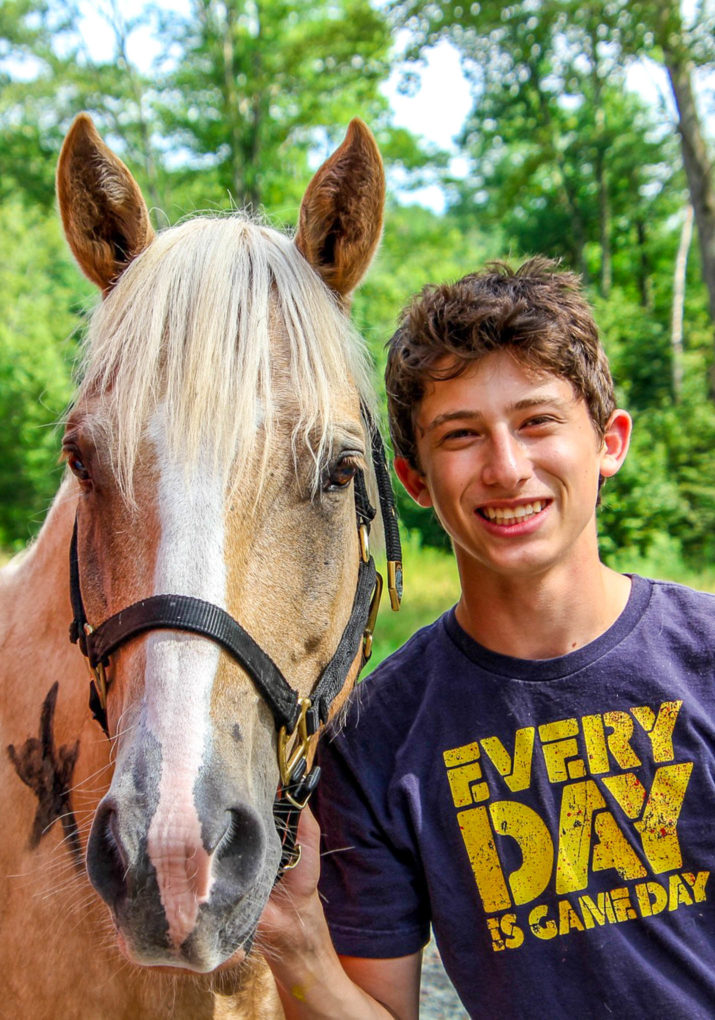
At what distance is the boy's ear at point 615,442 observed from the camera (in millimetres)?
2105

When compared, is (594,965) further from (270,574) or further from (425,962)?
(425,962)

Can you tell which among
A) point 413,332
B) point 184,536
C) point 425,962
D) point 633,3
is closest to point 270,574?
point 184,536

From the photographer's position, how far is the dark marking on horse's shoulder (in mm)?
1916

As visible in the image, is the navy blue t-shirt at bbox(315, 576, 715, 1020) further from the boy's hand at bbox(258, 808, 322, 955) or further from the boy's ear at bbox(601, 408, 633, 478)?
the boy's ear at bbox(601, 408, 633, 478)

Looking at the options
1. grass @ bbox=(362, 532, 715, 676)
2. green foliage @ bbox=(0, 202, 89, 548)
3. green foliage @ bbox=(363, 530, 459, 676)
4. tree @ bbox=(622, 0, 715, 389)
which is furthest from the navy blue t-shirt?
green foliage @ bbox=(0, 202, 89, 548)

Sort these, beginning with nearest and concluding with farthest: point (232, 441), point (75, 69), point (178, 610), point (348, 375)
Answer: point (178, 610) → point (232, 441) → point (348, 375) → point (75, 69)

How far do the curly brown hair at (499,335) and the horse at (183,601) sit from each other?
0.40ft

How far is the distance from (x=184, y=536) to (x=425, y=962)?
12.3 ft

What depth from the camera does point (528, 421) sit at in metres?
1.87

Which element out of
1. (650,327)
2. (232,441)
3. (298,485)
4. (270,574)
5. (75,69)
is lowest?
(650,327)

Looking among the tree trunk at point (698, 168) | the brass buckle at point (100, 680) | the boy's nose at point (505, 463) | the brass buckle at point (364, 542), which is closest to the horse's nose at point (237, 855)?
the brass buckle at point (100, 680)

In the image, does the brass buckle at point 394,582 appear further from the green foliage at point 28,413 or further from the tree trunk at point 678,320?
the tree trunk at point 678,320

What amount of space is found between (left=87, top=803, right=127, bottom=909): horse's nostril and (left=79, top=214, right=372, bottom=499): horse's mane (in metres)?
0.60

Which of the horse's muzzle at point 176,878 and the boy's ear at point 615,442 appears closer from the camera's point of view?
the horse's muzzle at point 176,878
